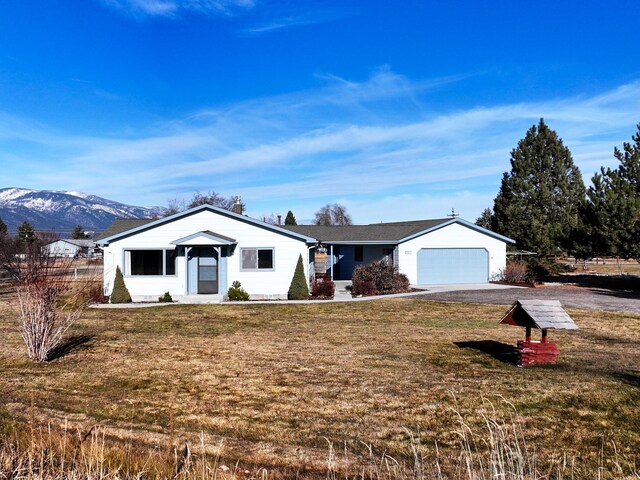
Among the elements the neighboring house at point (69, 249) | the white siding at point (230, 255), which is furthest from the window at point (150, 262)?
the neighboring house at point (69, 249)

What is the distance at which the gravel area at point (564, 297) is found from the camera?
2025 centimetres

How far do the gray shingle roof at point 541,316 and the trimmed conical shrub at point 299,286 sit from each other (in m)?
13.3

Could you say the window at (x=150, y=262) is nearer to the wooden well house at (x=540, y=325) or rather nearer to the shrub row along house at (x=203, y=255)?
the shrub row along house at (x=203, y=255)

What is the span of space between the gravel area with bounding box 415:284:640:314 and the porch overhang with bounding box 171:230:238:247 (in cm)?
971

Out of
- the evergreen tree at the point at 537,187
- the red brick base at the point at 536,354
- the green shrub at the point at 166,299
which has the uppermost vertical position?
the evergreen tree at the point at 537,187

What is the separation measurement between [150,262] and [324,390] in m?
17.3

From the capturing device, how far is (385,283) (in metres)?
26.3

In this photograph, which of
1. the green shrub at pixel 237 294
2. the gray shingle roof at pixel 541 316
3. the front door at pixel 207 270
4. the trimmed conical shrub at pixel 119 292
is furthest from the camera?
the front door at pixel 207 270

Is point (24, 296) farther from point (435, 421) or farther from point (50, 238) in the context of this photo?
point (50, 238)

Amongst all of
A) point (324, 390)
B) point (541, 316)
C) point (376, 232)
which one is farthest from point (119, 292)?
point (541, 316)

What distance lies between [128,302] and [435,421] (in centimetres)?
1893

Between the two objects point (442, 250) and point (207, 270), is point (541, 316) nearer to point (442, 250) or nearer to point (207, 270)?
point (207, 270)

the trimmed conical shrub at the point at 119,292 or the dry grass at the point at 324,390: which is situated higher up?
the trimmed conical shrub at the point at 119,292

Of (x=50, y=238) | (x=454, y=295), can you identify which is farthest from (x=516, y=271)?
(x=50, y=238)
